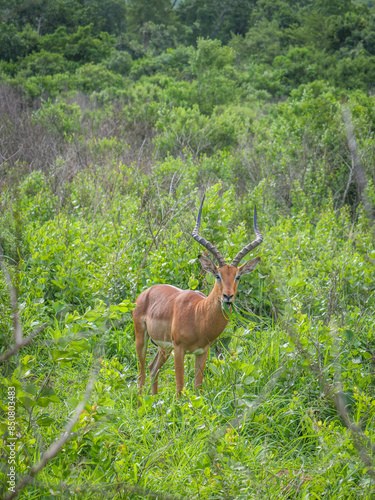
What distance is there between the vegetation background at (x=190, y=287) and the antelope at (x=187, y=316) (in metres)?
0.31

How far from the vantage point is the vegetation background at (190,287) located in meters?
3.02

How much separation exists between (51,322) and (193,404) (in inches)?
105

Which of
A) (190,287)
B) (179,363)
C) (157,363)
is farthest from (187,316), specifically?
(190,287)

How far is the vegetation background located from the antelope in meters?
0.31

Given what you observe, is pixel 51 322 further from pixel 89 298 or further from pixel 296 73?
pixel 296 73

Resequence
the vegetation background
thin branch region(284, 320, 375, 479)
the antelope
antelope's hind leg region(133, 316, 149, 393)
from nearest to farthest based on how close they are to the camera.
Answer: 1. thin branch region(284, 320, 375, 479)
2. the vegetation background
3. the antelope
4. antelope's hind leg region(133, 316, 149, 393)

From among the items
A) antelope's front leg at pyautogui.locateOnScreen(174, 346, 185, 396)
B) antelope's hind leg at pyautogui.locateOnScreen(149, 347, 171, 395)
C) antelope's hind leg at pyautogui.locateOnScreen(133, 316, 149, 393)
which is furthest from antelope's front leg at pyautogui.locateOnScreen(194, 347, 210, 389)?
antelope's hind leg at pyautogui.locateOnScreen(133, 316, 149, 393)

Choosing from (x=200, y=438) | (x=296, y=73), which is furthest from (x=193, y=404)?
(x=296, y=73)

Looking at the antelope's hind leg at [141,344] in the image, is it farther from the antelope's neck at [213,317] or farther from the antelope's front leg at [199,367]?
the antelope's neck at [213,317]

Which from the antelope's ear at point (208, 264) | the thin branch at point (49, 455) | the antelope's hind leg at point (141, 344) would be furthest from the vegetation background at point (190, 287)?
the antelope's ear at point (208, 264)

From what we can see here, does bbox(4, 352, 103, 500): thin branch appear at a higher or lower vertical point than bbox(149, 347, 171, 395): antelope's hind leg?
higher

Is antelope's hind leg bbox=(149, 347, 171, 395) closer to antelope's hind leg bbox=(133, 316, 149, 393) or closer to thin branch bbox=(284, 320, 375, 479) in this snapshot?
antelope's hind leg bbox=(133, 316, 149, 393)

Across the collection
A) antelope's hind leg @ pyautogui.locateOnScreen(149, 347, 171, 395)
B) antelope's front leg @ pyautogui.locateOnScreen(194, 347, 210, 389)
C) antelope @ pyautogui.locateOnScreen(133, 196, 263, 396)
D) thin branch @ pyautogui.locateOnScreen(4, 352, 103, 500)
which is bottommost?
antelope's hind leg @ pyautogui.locateOnScreen(149, 347, 171, 395)

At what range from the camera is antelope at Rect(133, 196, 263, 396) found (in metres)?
4.09
